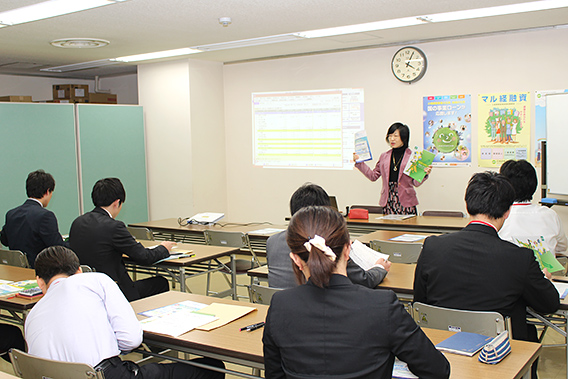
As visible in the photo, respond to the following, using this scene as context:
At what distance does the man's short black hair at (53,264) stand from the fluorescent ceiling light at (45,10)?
9.00 ft

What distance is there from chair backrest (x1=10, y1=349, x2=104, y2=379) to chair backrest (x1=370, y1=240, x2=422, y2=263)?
2.38m

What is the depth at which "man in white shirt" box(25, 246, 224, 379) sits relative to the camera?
2.14 metres

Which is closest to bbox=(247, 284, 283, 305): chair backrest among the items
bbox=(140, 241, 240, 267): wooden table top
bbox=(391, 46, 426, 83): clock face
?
bbox=(140, 241, 240, 267): wooden table top

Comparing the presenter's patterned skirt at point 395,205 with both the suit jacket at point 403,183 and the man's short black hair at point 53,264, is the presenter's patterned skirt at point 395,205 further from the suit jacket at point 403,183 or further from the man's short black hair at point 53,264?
the man's short black hair at point 53,264

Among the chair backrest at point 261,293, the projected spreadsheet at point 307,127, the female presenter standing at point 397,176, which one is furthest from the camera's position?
the projected spreadsheet at point 307,127

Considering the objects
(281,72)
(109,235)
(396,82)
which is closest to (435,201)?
(396,82)

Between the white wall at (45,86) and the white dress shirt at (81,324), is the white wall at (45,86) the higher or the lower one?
the higher one

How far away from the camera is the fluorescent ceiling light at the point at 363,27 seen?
5.46 metres

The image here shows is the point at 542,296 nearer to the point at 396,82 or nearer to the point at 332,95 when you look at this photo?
the point at 396,82

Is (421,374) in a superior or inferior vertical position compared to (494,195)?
inferior

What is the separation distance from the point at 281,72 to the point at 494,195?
559cm

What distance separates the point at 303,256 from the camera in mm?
1657

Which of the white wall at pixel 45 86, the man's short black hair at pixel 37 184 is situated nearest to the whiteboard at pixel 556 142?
the man's short black hair at pixel 37 184

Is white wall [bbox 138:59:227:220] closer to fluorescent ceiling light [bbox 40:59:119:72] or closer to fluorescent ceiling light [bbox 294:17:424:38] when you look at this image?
fluorescent ceiling light [bbox 40:59:119:72]
